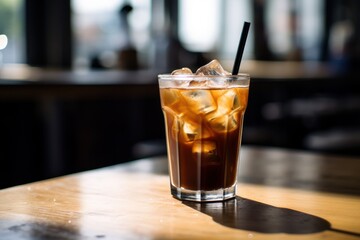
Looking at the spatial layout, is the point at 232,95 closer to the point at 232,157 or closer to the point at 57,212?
the point at 232,157

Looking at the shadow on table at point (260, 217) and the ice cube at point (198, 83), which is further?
the ice cube at point (198, 83)

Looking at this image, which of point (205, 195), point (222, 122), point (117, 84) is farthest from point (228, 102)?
point (117, 84)

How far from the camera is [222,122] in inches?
39.0

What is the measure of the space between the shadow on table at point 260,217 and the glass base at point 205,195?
2cm

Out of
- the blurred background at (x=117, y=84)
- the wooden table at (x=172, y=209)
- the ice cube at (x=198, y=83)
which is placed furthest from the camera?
the blurred background at (x=117, y=84)

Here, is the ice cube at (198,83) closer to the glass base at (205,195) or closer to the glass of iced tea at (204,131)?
the glass of iced tea at (204,131)

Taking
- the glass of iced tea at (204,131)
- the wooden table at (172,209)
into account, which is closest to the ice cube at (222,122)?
the glass of iced tea at (204,131)

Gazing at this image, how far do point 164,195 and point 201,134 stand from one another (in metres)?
0.12

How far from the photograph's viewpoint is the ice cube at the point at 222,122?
38.7 inches

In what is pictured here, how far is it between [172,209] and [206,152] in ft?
0.43

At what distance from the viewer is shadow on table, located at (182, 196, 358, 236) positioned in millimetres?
780

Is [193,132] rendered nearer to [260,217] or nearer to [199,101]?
[199,101]

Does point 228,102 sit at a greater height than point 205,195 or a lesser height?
greater

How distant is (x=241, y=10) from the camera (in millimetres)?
7750
